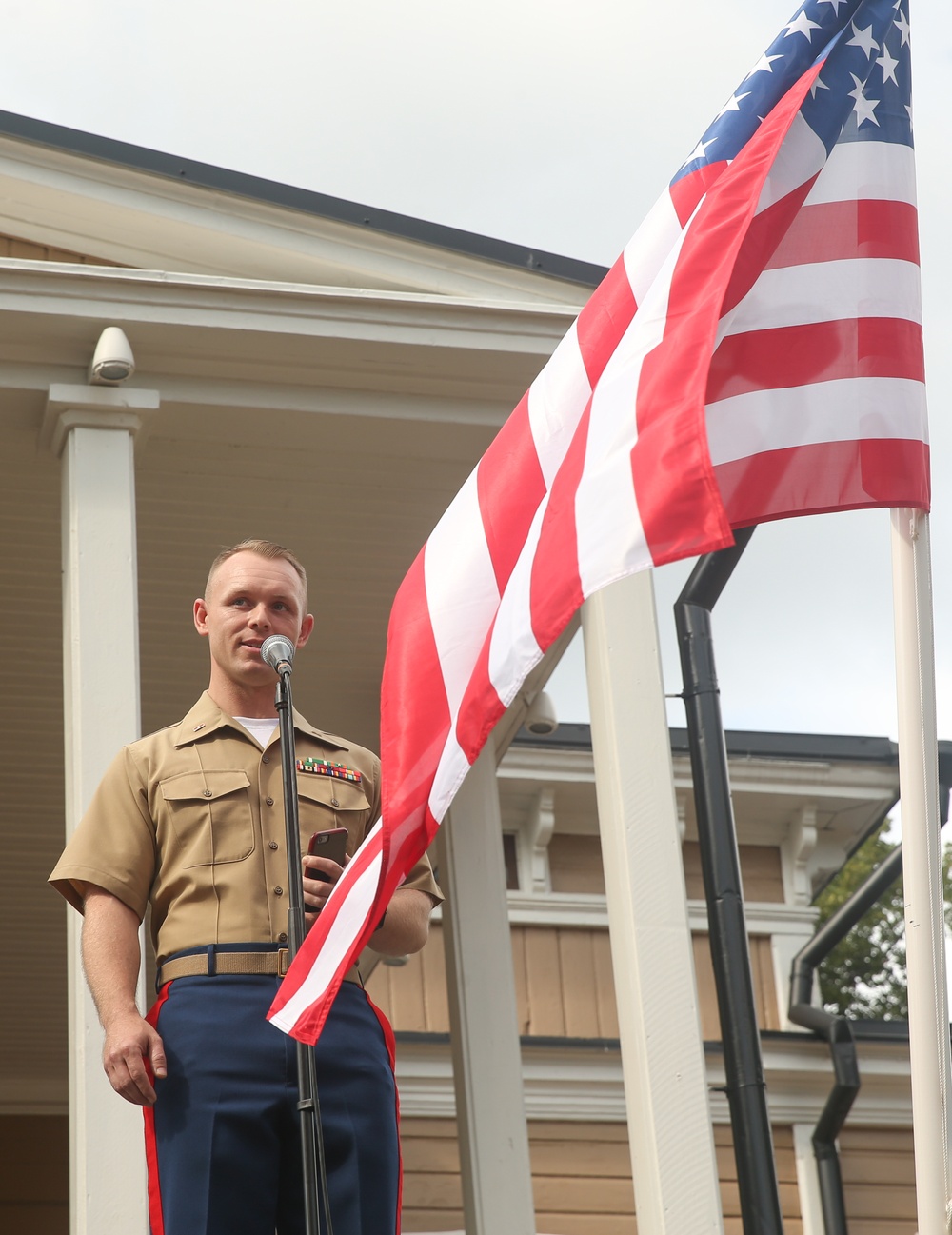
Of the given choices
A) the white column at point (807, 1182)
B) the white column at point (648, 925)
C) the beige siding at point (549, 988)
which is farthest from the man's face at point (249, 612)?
the white column at point (807, 1182)

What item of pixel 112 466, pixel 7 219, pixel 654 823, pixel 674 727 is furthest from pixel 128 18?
pixel 654 823

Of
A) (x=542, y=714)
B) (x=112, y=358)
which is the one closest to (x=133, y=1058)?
(x=112, y=358)

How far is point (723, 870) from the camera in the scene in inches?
321

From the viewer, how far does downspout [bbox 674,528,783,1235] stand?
7.76 meters

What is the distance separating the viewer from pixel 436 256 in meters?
5.93

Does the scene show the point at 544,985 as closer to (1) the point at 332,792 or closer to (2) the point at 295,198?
(2) the point at 295,198

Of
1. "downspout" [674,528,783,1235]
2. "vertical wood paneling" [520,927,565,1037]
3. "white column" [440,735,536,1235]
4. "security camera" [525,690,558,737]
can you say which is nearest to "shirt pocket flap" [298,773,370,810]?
"white column" [440,735,536,1235]

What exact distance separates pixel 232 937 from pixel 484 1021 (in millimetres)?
3325

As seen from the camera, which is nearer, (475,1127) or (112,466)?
(112,466)

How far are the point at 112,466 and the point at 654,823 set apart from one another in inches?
75.7

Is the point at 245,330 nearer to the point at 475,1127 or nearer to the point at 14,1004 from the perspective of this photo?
the point at 475,1127

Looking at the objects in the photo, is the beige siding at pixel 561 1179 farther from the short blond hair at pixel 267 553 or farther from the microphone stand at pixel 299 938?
the microphone stand at pixel 299 938

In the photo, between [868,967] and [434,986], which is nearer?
[434,986]

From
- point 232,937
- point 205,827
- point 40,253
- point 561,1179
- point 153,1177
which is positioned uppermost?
point 40,253
